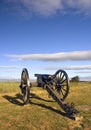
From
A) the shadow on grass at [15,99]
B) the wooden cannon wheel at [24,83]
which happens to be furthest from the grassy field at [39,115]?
the wooden cannon wheel at [24,83]

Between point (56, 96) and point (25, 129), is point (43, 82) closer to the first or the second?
point (56, 96)

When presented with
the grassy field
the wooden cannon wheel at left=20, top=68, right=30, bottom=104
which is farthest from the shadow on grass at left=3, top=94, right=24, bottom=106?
the wooden cannon wheel at left=20, top=68, right=30, bottom=104

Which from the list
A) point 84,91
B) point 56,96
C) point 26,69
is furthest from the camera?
point 84,91

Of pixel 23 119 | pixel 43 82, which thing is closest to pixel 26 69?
pixel 43 82

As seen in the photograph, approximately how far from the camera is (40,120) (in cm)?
1380

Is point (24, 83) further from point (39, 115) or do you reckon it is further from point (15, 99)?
point (39, 115)

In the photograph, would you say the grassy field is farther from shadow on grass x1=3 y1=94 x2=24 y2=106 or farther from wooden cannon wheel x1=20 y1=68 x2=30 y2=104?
wooden cannon wheel x1=20 y1=68 x2=30 y2=104

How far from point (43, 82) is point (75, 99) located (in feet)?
12.2

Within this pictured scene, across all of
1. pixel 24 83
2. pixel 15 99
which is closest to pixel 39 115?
pixel 24 83

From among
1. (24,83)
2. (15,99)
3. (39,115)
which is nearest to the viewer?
(39,115)

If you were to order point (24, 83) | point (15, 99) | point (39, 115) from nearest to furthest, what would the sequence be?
1. point (39, 115)
2. point (24, 83)
3. point (15, 99)

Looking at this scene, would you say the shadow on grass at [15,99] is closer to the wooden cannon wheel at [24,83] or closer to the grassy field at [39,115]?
the grassy field at [39,115]

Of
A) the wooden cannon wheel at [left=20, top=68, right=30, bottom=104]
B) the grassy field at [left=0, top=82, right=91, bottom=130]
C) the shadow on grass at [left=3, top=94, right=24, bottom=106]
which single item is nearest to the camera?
the grassy field at [left=0, top=82, right=91, bottom=130]

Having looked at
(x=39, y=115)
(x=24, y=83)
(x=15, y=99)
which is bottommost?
(x=39, y=115)
